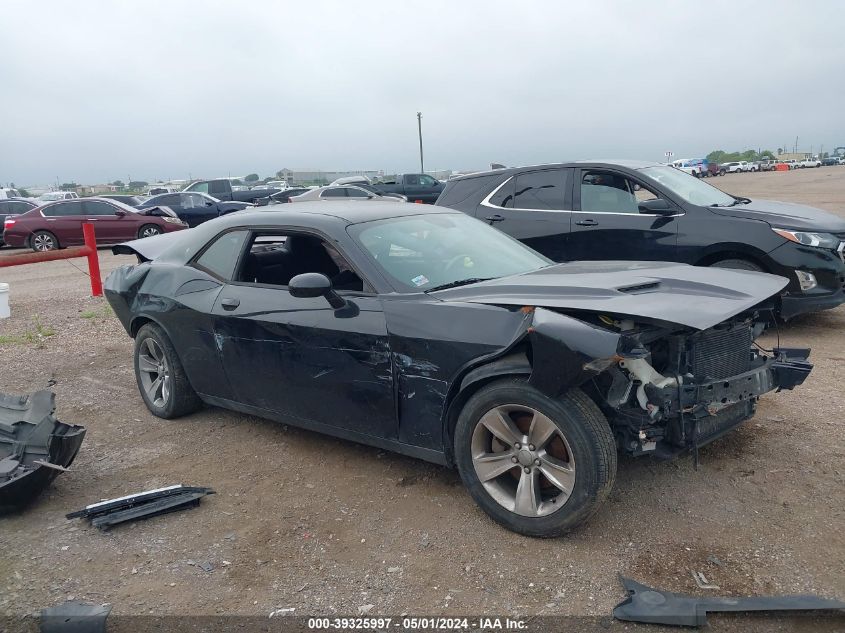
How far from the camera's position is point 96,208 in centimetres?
1922

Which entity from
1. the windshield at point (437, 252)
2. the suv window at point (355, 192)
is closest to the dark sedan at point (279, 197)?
the suv window at point (355, 192)

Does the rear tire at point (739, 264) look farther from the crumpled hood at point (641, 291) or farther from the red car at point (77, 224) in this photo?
the red car at point (77, 224)

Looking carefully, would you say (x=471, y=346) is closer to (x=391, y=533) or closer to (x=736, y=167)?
(x=391, y=533)

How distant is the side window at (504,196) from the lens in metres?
7.91

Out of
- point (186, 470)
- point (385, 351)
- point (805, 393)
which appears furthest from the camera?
point (805, 393)

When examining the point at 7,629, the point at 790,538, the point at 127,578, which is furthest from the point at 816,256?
the point at 7,629

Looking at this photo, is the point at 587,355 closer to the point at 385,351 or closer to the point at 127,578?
the point at 385,351

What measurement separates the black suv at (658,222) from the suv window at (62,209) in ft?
47.8

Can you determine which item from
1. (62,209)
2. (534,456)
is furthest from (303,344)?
(62,209)

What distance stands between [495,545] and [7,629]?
2.11 meters

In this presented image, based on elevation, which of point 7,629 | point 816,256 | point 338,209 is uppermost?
point 338,209

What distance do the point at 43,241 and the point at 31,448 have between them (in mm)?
16966

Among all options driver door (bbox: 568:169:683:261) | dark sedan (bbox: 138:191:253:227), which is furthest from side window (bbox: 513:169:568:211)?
dark sedan (bbox: 138:191:253:227)

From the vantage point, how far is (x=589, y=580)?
9.96 feet
